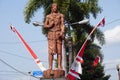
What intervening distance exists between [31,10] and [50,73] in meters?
12.2

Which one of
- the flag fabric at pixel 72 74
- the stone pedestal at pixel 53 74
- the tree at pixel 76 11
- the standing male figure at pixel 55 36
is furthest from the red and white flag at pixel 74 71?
the tree at pixel 76 11

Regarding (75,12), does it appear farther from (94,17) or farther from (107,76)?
(107,76)

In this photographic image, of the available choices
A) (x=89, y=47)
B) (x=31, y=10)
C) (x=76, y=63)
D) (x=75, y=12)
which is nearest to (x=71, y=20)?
(x=75, y=12)

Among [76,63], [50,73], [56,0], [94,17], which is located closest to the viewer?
[50,73]

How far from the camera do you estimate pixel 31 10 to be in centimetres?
2536

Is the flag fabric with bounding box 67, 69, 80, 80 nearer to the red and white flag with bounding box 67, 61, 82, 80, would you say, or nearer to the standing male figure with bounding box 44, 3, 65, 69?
the red and white flag with bounding box 67, 61, 82, 80

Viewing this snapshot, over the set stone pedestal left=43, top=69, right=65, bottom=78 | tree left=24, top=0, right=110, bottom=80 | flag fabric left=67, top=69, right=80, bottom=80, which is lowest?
stone pedestal left=43, top=69, right=65, bottom=78

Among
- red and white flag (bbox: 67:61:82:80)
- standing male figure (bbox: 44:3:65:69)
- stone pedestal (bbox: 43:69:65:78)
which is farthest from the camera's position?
red and white flag (bbox: 67:61:82:80)

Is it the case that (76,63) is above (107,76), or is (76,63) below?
below

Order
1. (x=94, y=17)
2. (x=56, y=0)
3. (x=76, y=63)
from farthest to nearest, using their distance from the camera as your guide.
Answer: (x=94, y=17) → (x=56, y=0) → (x=76, y=63)

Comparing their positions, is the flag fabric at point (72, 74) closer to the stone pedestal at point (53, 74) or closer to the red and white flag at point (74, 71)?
the red and white flag at point (74, 71)

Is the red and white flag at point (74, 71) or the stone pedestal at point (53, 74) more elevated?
the red and white flag at point (74, 71)

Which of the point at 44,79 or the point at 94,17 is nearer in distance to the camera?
the point at 44,79

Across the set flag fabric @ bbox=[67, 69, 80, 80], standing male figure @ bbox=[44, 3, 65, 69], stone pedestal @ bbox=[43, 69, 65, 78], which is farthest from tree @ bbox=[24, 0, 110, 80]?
stone pedestal @ bbox=[43, 69, 65, 78]
